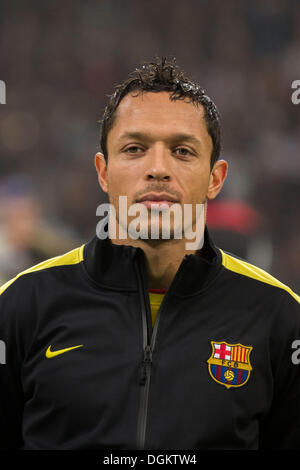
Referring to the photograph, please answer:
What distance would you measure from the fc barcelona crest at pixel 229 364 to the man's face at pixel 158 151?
0.38 m

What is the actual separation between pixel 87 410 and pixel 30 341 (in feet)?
0.78

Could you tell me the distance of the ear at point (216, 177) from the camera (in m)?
1.88

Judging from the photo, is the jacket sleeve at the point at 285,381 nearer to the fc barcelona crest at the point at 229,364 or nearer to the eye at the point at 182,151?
the fc barcelona crest at the point at 229,364

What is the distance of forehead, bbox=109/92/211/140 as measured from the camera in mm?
1721

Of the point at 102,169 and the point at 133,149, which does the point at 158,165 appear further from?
the point at 102,169

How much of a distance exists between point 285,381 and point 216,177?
587 mm

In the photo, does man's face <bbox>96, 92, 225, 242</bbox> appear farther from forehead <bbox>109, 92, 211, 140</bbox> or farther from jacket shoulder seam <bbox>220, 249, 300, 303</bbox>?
jacket shoulder seam <bbox>220, 249, 300, 303</bbox>

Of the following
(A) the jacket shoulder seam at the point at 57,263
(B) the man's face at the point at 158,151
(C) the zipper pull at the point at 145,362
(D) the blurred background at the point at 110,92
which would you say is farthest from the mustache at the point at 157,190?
(D) the blurred background at the point at 110,92

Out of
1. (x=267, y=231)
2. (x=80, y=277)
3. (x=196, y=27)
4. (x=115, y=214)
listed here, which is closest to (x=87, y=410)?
(x=80, y=277)

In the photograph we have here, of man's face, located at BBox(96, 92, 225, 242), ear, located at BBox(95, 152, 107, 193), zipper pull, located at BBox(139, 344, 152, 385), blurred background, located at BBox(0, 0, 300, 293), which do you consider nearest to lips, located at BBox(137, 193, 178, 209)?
man's face, located at BBox(96, 92, 225, 242)

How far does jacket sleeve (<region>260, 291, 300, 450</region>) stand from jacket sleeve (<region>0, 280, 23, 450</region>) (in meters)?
0.65

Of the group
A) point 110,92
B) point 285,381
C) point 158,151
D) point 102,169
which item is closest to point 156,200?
point 158,151

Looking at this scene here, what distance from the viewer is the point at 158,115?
5.67ft

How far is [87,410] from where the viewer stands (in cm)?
159
